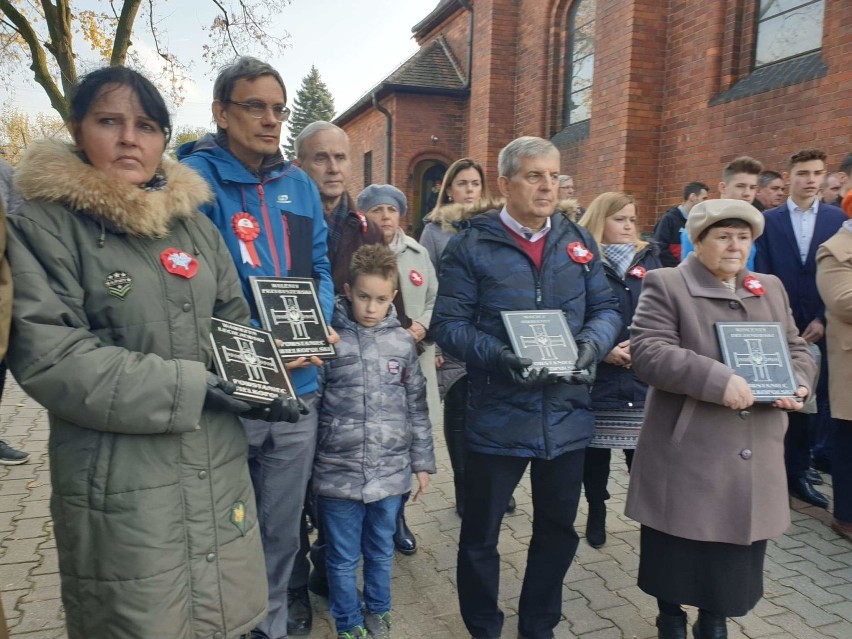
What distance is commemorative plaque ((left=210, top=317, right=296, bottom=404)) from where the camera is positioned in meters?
1.97

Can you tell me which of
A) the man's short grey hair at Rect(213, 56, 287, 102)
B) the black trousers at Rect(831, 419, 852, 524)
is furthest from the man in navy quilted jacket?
the black trousers at Rect(831, 419, 852, 524)

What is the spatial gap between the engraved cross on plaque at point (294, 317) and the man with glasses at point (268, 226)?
120mm

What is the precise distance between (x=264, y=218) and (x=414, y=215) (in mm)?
15154

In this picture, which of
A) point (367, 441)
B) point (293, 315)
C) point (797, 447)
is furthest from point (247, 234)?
point (797, 447)

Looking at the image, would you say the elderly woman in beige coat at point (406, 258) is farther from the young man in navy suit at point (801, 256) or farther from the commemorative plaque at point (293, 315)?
the young man in navy suit at point (801, 256)

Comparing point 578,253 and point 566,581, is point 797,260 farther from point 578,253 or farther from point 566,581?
point 566,581

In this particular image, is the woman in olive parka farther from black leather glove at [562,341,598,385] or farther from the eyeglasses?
black leather glove at [562,341,598,385]

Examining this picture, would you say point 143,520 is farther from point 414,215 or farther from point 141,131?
point 414,215

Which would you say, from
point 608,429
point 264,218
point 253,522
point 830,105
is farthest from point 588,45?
point 253,522

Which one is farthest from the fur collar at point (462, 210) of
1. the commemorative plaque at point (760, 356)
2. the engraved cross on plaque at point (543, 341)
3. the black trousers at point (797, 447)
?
the black trousers at point (797, 447)

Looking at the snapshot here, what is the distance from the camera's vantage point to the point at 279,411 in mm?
2004

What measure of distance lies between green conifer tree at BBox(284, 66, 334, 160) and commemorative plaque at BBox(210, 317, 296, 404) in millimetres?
59139

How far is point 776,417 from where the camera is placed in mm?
2637

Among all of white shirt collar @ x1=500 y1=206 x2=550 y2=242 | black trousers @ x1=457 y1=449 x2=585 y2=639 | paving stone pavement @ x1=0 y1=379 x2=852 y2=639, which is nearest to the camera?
black trousers @ x1=457 y1=449 x2=585 y2=639
